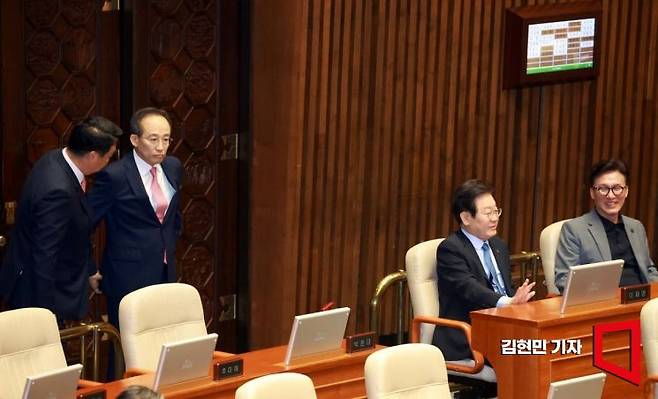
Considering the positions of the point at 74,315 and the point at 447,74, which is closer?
the point at 74,315

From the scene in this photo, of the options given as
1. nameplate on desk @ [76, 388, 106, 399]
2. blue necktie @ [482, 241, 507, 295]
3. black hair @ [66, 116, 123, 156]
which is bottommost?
nameplate on desk @ [76, 388, 106, 399]

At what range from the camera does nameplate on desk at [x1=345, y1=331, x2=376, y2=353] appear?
249 inches

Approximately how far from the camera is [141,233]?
Answer: 7.31m

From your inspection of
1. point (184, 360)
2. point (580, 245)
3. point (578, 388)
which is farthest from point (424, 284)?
point (184, 360)

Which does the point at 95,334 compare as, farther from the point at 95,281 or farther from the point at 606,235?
the point at 606,235

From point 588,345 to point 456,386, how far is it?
0.73 meters

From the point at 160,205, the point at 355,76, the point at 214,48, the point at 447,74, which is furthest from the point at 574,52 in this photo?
the point at 160,205

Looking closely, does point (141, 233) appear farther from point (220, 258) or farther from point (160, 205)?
point (220, 258)

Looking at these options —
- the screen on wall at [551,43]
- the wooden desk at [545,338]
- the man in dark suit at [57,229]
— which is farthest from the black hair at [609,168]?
the man in dark suit at [57,229]

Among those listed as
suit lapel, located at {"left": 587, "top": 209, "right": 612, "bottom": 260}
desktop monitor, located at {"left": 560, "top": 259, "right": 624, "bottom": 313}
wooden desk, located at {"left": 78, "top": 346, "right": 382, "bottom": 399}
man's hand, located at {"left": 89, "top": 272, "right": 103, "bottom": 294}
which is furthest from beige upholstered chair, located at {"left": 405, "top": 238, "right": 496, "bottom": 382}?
man's hand, located at {"left": 89, "top": 272, "right": 103, "bottom": 294}

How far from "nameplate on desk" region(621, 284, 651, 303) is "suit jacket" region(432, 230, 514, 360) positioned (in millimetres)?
622

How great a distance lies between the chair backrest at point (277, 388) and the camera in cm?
515

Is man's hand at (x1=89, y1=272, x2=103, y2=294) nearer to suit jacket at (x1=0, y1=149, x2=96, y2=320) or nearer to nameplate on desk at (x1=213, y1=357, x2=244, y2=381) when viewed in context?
suit jacket at (x1=0, y1=149, x2=96, y2=320)

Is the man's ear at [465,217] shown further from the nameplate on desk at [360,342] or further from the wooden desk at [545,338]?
the nameplate on desk at [360,342]
